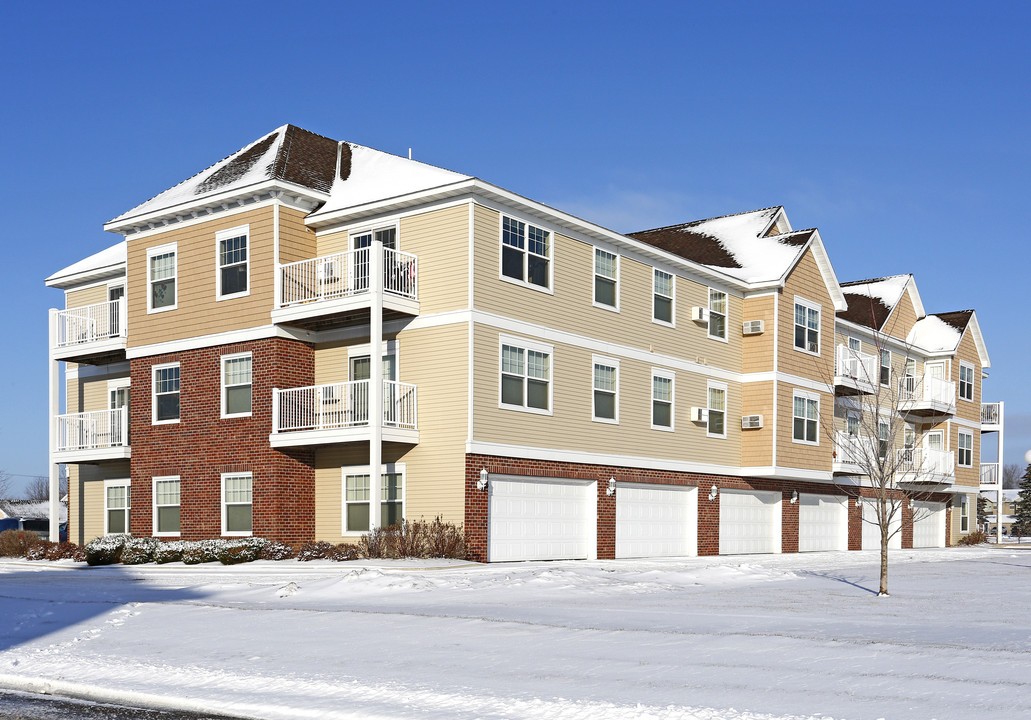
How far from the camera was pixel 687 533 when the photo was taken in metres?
32.9

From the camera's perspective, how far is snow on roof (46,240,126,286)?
112 ft

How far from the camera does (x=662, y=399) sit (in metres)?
31.9

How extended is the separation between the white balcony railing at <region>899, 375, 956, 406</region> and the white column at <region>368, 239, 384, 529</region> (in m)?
26.5

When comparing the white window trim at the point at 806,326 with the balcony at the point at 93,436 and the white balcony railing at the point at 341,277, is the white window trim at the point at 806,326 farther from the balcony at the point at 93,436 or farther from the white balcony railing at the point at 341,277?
the balcony at the point at 93,436

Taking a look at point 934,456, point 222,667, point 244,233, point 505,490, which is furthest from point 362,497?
point 934,456

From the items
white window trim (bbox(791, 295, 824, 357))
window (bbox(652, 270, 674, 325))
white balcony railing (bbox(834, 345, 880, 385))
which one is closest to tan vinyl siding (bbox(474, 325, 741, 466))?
window (bbox(652, 270, 674, 325))

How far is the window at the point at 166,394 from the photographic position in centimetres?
2927

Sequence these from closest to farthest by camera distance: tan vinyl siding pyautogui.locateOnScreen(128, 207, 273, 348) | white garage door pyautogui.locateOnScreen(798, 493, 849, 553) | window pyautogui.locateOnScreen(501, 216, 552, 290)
Answer: 1. window pyautogui.locateOnScreen(501, 216, 552, 290)
2. tan vinyl siding pyautogui.locateOnScreen(128, 207, 273, 348)
3. white garage door pyautogui.locateOnScreen(798, 493, 849, 553)

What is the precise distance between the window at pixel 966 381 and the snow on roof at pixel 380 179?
31046 millimetres

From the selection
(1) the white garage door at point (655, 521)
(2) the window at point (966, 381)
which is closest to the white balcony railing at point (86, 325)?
(1) the white garage door at point (655, 521)

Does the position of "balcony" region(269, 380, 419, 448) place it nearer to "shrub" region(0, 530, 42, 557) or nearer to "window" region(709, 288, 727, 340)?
"shrub" region(0, 530, 42, 557)

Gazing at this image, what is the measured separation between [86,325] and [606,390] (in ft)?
50.9

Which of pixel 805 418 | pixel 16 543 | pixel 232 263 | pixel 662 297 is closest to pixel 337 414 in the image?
pixel 232 263

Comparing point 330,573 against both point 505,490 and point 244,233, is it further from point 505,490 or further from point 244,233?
point 244,233
